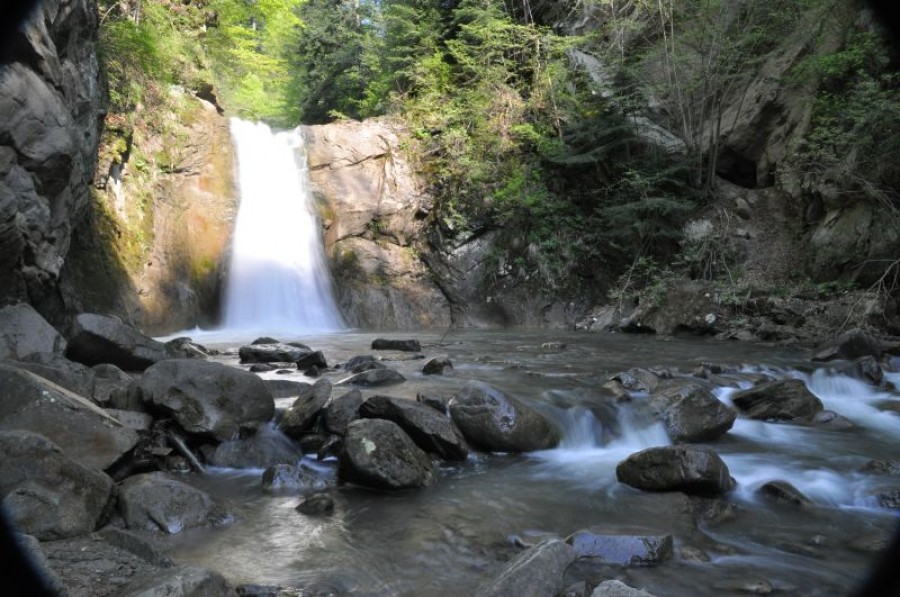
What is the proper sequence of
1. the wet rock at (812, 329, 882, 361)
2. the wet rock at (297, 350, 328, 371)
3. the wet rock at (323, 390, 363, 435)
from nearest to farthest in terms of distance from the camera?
the wet rock at (323, 390, 363, 435)
the wet rock at (297, 350, 328, 371)
the wet rock at (812, 329, 882, 361)

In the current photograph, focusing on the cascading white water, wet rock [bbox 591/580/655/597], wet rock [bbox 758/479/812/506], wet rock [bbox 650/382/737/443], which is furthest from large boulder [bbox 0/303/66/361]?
the cascading white water

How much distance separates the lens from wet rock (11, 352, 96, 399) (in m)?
6.13

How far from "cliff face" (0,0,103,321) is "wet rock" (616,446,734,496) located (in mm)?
7522

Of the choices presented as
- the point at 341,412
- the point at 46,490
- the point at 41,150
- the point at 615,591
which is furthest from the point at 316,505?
the point at 41,150

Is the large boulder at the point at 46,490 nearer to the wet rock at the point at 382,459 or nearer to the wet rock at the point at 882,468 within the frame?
the wet rock at the point at 382,459

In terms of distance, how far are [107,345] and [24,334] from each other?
1.00 meters

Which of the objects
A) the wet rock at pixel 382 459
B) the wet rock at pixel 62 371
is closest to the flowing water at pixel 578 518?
the wet rock at pixel 382 459

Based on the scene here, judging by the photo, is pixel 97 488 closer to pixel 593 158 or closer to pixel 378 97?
pixel 593 158

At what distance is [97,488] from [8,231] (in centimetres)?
442

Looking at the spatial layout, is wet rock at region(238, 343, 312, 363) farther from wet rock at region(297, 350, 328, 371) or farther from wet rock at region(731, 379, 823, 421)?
wet rock at region(731, 379, 823, 421)

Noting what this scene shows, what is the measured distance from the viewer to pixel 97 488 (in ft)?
13.7

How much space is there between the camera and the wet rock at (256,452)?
231 inches

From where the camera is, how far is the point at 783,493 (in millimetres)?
5281

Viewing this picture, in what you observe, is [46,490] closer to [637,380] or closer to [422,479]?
[422,479]
